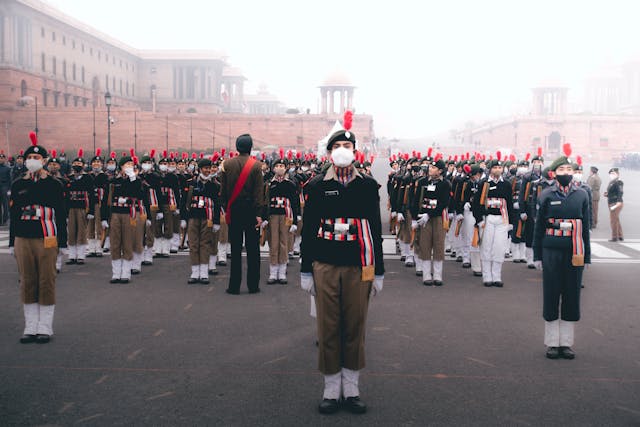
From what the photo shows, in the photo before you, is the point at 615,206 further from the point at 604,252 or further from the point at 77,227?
the point at 77,227

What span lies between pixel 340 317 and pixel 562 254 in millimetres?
2846

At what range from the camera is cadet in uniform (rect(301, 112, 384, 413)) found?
501 cm

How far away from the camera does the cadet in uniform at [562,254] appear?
21.3ft

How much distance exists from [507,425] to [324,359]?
146 centimetres

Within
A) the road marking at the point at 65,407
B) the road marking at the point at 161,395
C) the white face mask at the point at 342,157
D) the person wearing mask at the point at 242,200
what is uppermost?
the white face mask at the point at 342,157

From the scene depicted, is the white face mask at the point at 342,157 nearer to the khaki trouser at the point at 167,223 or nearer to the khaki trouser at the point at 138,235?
the khaki trouser at the point at 138,235

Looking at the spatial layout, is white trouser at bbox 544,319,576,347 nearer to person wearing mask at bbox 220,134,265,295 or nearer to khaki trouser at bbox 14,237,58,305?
person wearing mask at bbox 220,134,265,295

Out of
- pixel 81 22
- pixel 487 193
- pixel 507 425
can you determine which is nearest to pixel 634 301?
pixel 487 193

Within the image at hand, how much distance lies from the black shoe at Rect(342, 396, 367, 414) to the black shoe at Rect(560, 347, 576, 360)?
2.53 metres

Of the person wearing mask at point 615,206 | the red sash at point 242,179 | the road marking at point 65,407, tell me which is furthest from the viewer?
the person wearing mask at point 615,206

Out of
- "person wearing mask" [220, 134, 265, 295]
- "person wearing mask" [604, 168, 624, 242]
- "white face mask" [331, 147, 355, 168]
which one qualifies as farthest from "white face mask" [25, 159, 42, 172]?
"person wearing mask" [604, 168, 624, 242]

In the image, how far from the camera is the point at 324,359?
5000 mm

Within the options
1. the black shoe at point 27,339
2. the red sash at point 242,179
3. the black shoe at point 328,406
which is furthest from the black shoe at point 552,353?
the black shoe at point 27,339

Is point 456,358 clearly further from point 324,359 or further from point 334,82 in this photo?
point 334,82
